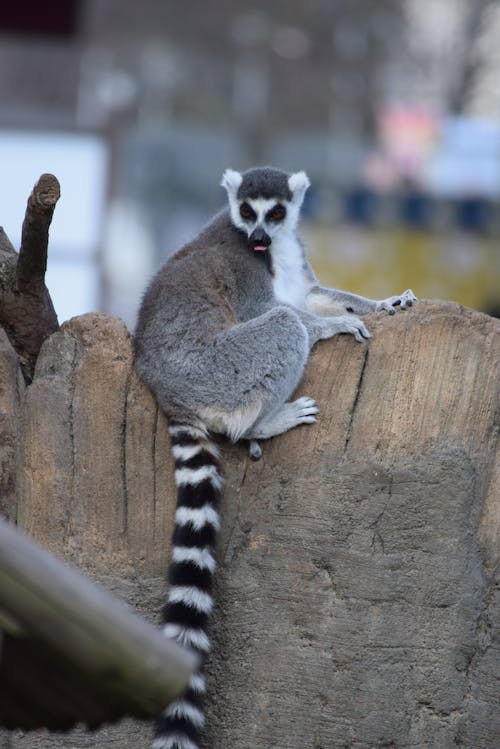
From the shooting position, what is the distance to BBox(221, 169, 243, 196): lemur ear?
209 inches

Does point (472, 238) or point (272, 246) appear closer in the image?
point (272, 246)

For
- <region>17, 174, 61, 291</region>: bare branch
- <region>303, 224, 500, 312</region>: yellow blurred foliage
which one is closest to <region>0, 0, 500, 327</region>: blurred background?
<region>303, 224, 500, 312</region>: yellow blurred foliage

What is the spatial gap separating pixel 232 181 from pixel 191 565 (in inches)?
76.6

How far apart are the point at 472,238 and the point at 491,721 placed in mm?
9374

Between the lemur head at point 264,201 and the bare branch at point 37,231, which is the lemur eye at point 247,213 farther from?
the bare branch at point 37,231

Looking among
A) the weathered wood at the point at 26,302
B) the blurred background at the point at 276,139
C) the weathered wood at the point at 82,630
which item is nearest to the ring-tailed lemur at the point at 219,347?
the weathered wood at the point at 26,302

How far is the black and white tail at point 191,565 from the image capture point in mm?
3834

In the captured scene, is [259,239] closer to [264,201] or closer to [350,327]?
[264,201]

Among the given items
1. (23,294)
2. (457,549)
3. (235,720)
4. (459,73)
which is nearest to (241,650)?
(235,720)

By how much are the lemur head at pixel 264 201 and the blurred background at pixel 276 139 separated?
4.03 metres

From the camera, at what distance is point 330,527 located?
14.3 feet

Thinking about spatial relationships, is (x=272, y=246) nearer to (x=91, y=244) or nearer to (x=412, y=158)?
(x=91, y=244)

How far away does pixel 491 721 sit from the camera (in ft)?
14.0

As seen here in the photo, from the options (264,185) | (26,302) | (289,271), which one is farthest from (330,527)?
(264,185)
